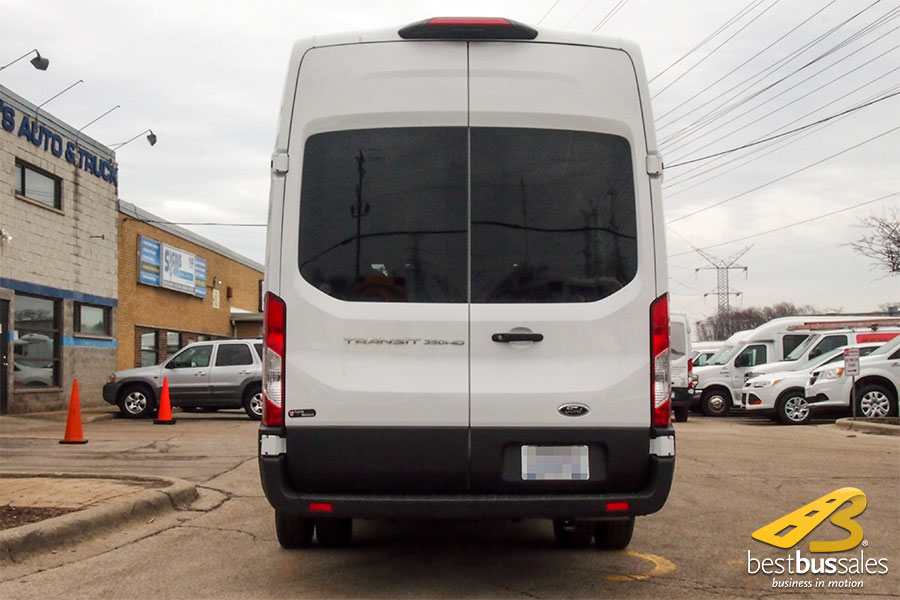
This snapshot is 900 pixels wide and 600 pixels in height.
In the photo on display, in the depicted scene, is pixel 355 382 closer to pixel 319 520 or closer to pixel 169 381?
pixel 319 520

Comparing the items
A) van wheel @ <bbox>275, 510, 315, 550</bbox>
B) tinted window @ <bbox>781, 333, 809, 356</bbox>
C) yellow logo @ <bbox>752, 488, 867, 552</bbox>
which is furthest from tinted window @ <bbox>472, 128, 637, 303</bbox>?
tinted window @ <bbox>781, 333, 809, 356</bbox>

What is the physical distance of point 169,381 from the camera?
60.0ft

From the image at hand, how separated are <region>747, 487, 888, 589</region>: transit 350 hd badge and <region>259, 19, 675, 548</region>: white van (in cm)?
140

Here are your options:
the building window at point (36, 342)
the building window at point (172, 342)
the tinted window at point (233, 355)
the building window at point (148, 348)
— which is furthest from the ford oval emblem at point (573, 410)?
the building window at point (172, 342)

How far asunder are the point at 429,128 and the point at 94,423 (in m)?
14.6

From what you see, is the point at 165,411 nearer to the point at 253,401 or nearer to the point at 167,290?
the point at 253,401

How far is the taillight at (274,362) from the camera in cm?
448

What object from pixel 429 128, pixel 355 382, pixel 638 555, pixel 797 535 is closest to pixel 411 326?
pixel 355 382

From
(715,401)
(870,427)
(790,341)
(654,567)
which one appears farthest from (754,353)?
(654,567)

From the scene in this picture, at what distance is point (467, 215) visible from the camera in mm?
4559

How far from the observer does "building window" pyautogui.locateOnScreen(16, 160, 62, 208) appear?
18469mm

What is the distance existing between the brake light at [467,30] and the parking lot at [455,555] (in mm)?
2908

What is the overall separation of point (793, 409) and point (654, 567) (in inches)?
578

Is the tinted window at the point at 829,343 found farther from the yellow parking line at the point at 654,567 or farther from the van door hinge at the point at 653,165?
the van door hinge at the point at 653,165
